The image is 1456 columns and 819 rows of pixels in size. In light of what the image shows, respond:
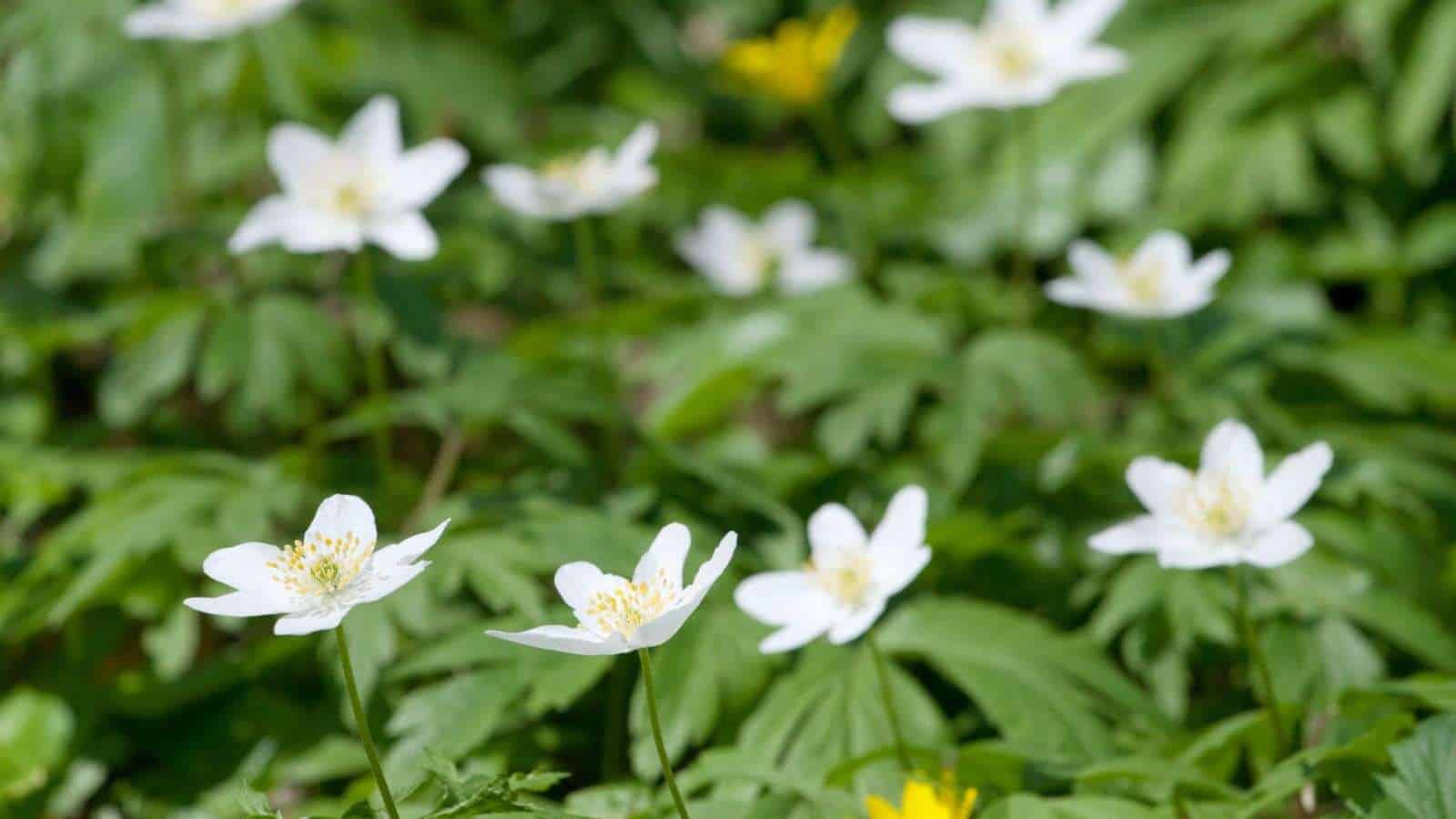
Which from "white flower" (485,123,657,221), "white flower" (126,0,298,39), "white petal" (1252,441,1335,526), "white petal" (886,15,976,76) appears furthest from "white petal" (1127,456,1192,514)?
"white flower" (126,0,298,39)

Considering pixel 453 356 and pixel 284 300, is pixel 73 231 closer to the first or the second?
pixel 284 300

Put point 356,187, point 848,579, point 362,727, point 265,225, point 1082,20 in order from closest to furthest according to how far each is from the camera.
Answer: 1. point 362,727
2. point 848,579
3. point 265,225
4. point 356,187
5. point 1082,20

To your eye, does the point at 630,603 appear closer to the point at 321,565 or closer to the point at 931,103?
the point at 321,565

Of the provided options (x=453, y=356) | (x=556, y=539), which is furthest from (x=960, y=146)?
(x=556, y=539)

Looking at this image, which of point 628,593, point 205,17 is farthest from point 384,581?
point 205,17

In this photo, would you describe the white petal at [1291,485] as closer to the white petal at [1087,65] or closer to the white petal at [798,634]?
the white petal at [798,634]

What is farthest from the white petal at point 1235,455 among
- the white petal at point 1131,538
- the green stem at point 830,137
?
the green stem at point 830,137

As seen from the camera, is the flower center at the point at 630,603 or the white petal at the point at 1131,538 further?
the white petal at the point at 1131,538
